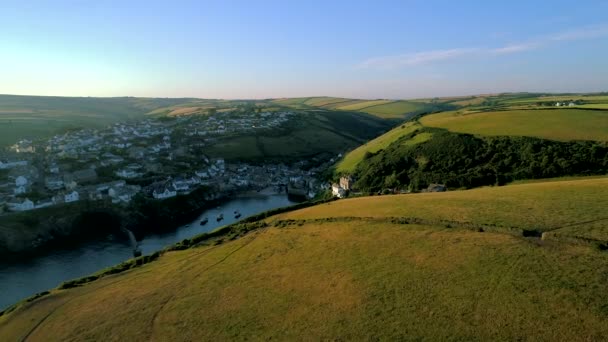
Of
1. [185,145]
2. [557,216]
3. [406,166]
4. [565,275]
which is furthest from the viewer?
[185,145]

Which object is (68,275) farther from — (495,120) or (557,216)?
(495,120)

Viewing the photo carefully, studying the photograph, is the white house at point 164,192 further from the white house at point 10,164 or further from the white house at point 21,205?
the white house at point 10,164

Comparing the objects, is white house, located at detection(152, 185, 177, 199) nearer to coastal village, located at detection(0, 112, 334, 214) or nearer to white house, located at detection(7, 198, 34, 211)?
coastal village, located at detection(0, 112, 334, 214)

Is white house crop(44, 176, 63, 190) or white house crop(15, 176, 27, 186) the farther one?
white house crop(44, 176, 63, 190)

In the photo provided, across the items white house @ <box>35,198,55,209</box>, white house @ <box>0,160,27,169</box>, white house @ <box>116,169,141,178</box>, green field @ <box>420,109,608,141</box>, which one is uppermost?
green field @ <box>420,109,608,141</box>

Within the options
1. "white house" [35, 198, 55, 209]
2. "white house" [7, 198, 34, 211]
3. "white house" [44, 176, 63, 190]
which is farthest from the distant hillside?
"white house" [44, 176, 63, 190]

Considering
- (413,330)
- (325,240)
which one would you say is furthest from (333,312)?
(325,240)

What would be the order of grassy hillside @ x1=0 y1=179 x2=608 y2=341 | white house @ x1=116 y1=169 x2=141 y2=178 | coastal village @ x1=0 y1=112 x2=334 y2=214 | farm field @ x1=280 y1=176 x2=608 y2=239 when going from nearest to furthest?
grassy hillside @ x1=0 y1=179 x2=608 y2=341 < farm field @ x1=280 y1=176 x2=608 y2=239 < coastal village @ x1=0 y1=112 x2=334 y2=214 < white house @ x1=116 y1=169 x2=141 y2=178
